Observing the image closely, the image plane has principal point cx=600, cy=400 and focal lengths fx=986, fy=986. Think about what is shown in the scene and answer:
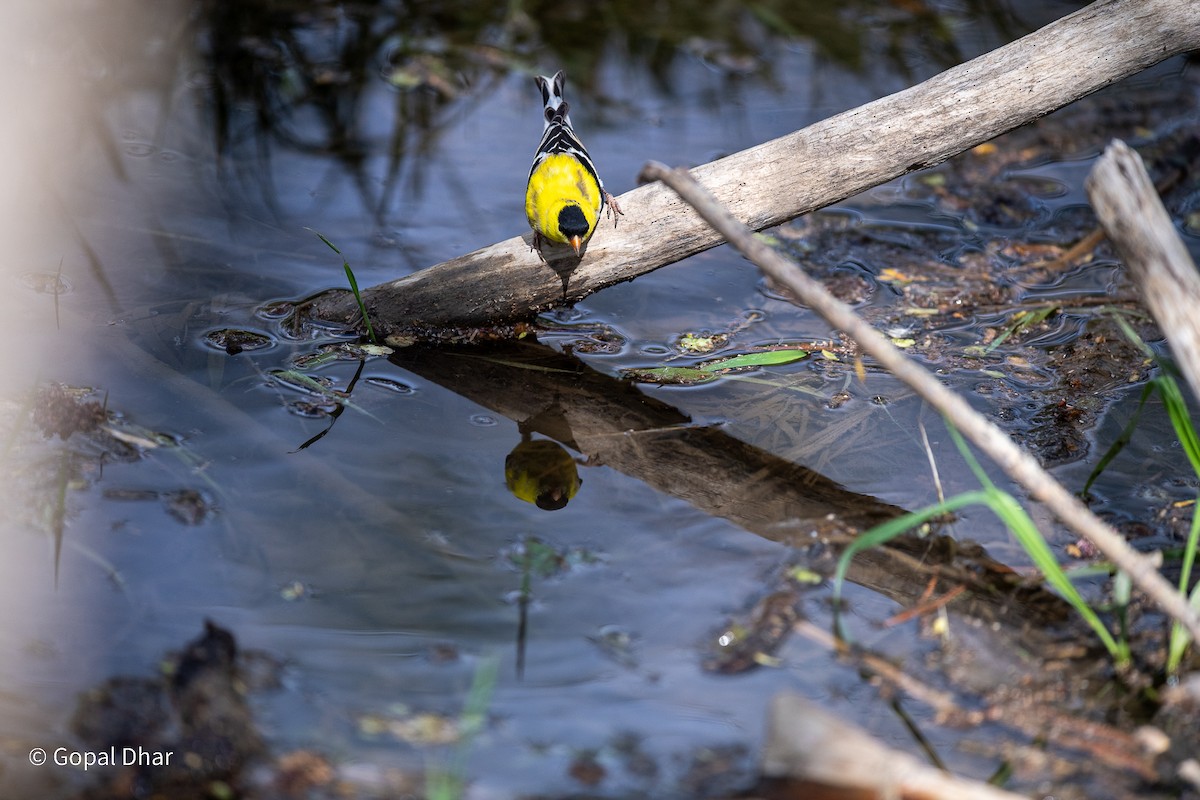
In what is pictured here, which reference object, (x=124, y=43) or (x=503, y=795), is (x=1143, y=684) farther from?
(x=124, y=43)

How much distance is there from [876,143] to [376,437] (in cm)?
270

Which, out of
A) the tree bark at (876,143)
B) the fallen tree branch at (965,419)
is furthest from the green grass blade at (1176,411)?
the tree bark at (876,143)

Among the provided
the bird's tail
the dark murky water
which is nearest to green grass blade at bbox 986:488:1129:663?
the dark murky water

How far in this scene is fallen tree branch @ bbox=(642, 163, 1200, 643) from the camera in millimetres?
3004

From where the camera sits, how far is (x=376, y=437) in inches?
184

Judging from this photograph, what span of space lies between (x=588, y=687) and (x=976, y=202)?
5.10 m

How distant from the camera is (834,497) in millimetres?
4395

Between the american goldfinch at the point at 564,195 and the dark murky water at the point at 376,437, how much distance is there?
93 centimetres

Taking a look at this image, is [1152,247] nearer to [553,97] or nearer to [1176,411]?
[1176,411]

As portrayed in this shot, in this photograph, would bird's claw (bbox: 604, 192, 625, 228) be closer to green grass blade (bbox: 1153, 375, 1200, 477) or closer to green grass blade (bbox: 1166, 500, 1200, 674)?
green grass blade (bbox: 1153, 375, 1200, 477)

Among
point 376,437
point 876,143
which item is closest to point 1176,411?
point 876,143

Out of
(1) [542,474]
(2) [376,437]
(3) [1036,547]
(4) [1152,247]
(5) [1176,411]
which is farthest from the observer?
(2) [376,437]

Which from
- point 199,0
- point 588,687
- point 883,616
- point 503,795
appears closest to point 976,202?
point 883,616

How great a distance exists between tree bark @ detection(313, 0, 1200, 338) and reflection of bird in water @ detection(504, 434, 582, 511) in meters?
0.79
